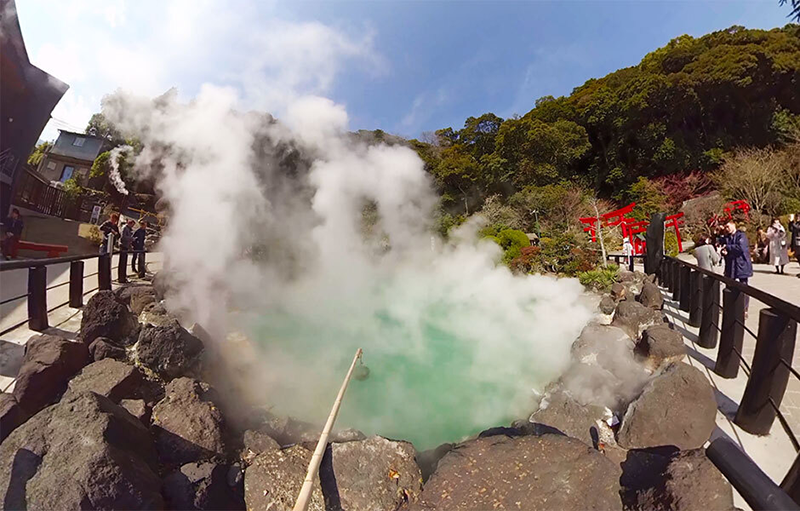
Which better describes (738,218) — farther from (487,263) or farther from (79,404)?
(79,404)

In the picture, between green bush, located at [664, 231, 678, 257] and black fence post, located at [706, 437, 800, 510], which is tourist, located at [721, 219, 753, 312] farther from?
green bush, located at [664, 231, 678, 257]

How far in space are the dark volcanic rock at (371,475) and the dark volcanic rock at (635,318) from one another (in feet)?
14.2

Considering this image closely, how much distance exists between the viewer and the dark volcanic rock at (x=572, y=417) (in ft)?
12.7

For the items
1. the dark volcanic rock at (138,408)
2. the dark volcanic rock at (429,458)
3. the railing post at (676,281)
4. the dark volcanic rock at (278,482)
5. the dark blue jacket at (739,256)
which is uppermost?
the dark blue jacket at (739,256)

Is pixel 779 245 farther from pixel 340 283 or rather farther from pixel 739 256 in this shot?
pixel 340 283

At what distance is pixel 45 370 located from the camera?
3793 mm

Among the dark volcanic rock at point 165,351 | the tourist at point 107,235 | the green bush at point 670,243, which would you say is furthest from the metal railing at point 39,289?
the green bush at point 670,243

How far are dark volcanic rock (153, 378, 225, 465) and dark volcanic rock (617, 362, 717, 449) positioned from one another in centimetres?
392

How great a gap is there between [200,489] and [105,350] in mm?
2629

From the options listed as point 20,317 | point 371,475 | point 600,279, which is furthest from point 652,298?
point 20,317

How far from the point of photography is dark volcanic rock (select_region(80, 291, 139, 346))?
4.91 m

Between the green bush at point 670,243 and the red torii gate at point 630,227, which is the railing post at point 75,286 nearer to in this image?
the red torii gate at point 630,227

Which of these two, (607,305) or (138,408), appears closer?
(138,408)

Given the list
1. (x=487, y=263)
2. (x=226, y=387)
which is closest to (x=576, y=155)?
(x=487, y=263)
